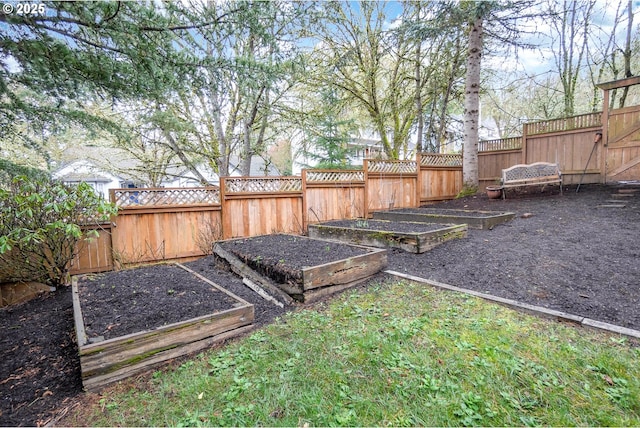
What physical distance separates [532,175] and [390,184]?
3614 mm

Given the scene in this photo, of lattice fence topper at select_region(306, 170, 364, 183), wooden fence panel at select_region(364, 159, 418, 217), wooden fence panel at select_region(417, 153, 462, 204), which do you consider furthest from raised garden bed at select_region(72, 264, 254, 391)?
wooden fence panel at select_region(417, 153, 462, 204)

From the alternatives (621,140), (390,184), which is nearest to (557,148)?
(621,140)

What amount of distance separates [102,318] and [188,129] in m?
4.97

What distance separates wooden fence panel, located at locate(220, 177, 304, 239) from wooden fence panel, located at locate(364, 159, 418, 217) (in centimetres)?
198

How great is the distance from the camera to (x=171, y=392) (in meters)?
1.88

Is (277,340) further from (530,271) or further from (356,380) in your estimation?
(530,271)

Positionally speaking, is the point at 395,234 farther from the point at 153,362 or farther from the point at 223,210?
the point at 153,362

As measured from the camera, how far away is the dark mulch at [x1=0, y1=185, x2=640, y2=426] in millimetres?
2088

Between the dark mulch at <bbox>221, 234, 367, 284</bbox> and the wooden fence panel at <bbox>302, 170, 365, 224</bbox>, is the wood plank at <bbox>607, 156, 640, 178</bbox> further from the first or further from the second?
the dark mulch at <bbox>221, 234, 367, 284</bbox>

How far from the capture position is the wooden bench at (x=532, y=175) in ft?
24.4

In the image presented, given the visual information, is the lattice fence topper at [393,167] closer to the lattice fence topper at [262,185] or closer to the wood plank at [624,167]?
the lattice fence topper at [262,185]

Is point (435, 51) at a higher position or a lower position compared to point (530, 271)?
higher

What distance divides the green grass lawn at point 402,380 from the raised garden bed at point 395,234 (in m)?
1.93

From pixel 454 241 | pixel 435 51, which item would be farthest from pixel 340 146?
pixel 454 241
